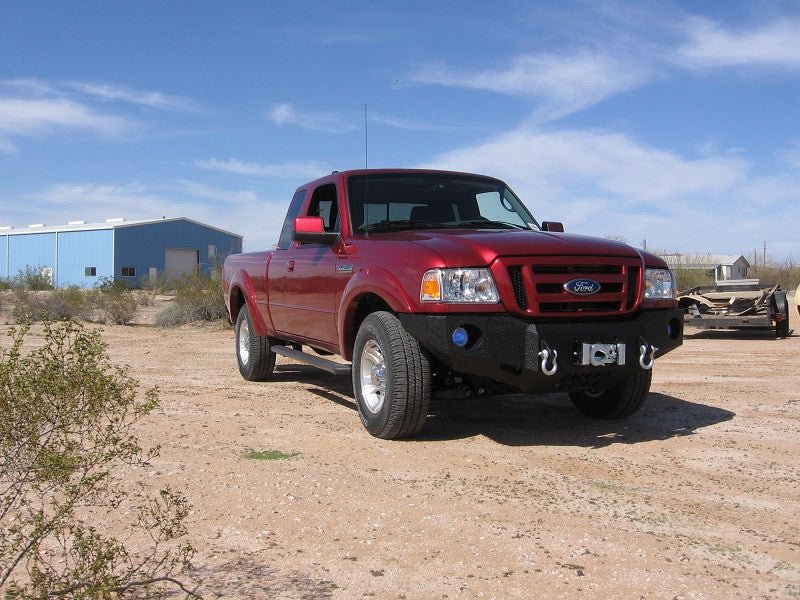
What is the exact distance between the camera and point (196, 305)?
18719mm

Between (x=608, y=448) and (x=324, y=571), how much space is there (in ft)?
9.50

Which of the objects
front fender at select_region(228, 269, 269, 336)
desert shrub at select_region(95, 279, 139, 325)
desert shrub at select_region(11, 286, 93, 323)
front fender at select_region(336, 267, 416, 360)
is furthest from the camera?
desert shrub at select_region(95, 279, 139, 325)

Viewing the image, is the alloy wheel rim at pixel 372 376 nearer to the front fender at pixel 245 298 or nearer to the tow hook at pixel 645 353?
the tow hook at pixel 645 353

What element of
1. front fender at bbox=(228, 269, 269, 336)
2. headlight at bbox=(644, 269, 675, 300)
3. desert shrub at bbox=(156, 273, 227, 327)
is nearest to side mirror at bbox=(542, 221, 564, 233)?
headlight at bbox=(644, 269, 675, 300)

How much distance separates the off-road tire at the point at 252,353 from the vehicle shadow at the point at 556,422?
7.06 ft

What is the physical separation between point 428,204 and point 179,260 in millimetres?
42711

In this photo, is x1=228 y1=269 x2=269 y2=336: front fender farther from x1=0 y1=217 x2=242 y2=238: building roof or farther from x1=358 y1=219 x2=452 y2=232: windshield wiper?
x1=0 y1=217 x2=242 y2=238: building roof

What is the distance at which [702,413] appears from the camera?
6965mm

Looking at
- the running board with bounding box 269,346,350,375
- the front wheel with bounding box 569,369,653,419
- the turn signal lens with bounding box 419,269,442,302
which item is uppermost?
the turn signal lens with bounding box 419,269,442,302

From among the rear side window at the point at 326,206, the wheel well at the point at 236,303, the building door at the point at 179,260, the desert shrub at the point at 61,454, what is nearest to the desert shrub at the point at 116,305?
the wheel well at the point at 236,303

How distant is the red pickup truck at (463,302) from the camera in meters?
5.14

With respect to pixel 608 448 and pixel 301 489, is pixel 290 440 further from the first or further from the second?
pixel 608 448

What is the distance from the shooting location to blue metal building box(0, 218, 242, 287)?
4337cm

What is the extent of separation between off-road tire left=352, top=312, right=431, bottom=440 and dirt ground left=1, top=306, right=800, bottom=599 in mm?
167
